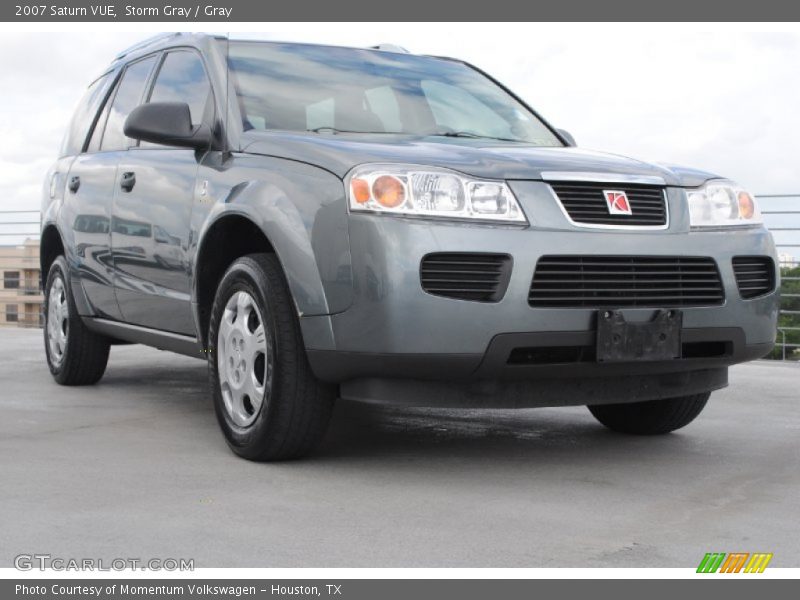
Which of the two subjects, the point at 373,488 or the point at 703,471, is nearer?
the point at 373,488

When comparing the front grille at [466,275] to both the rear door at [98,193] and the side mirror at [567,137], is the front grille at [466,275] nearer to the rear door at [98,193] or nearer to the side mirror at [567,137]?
the side mirror at [567,137]

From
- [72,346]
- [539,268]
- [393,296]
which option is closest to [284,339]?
[393,296]

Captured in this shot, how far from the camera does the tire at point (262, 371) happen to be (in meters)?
4.38

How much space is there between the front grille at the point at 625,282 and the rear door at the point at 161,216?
176 cm

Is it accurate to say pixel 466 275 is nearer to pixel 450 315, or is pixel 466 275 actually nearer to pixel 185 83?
pixel 450 315

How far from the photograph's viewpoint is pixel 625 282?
4.29 m

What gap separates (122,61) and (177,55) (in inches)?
45.8

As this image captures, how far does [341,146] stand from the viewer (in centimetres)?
440

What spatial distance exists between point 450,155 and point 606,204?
1.94 feet

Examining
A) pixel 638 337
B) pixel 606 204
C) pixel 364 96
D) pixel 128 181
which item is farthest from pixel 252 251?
pixel 638 337

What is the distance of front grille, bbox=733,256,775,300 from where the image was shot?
181 inches

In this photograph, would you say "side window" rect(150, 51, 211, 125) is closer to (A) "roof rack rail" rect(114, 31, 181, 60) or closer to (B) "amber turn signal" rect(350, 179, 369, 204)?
(A) "roof rack rail" rect(114, 31, 181, 60)

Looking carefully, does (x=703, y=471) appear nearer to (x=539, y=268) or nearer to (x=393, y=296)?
(x=539, y=268)

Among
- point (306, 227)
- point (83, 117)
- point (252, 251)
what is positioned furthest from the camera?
point (83, 117)
